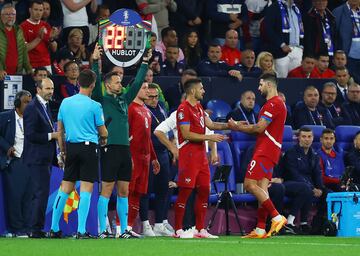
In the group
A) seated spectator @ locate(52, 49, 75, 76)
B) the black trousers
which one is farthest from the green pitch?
seated spectator @ locate(52, 49, 75, 76)

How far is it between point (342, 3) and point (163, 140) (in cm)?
1057

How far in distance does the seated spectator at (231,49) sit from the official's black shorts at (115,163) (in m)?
7.09

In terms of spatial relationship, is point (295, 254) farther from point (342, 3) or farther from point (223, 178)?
point (342, 3)

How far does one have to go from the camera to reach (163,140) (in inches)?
678

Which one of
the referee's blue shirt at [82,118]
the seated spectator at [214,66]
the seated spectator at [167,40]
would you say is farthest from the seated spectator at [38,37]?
the referee's blue shirt at [82,118]

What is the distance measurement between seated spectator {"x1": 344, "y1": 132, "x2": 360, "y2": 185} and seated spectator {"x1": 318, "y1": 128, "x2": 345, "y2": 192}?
122mm

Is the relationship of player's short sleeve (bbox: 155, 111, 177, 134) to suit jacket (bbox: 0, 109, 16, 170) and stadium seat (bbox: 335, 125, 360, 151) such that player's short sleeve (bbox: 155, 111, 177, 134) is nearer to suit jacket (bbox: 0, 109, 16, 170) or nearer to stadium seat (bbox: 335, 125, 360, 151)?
suit jacket (bbox: 0, 109, 16, 170)

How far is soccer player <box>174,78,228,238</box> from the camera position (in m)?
16.5

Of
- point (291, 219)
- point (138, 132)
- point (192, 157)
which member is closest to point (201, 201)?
point (192, 157)

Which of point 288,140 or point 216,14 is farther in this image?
point 216,14

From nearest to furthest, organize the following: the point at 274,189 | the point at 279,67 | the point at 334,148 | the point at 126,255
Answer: the point at 126,255, the point at 274,189, the point at 334,148, the point at 279,67

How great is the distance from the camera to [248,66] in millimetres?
22078

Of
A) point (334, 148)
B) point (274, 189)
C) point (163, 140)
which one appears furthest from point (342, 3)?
point (163, 140)

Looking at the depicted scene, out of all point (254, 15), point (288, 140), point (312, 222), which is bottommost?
point (312, 222)
